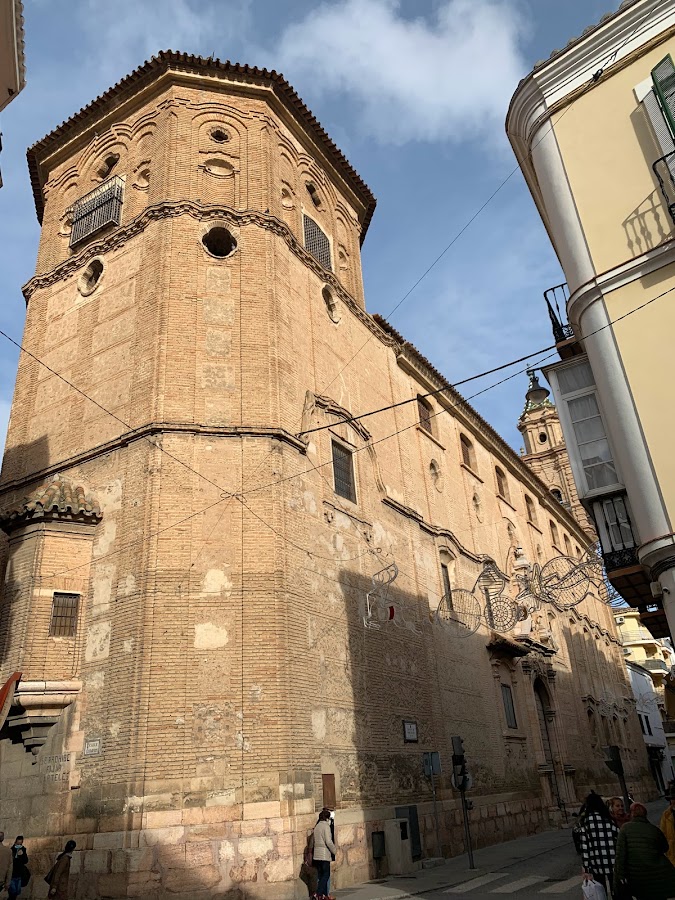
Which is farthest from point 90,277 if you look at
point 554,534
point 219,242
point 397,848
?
point 554,534

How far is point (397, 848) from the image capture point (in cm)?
1321

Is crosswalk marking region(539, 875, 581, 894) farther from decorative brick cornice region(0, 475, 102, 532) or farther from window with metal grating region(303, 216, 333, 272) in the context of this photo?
window with metal grating region(303, 216, 333, 272)

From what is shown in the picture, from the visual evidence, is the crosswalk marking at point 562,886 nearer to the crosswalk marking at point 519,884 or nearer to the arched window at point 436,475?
the crosswalk marking at point 519,884

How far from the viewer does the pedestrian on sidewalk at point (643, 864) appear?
5.84 metres

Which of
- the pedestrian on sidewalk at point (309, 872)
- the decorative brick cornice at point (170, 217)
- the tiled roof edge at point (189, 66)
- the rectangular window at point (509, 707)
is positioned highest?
the tiled roof edge at point (189, 66)

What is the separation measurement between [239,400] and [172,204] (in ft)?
17.7

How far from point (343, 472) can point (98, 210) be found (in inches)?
357

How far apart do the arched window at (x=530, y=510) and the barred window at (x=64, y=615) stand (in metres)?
22.6

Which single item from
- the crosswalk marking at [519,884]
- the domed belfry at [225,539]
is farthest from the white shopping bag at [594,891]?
the domed belfry at [225,539]

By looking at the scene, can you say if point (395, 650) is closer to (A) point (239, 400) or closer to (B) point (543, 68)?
(A) point (239, 400)

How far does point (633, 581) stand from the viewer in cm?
1001

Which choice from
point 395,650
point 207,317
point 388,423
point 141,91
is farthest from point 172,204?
point 395,650

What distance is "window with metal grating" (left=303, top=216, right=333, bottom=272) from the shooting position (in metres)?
18.9

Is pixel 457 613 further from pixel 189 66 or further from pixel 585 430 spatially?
pixel 189 66
